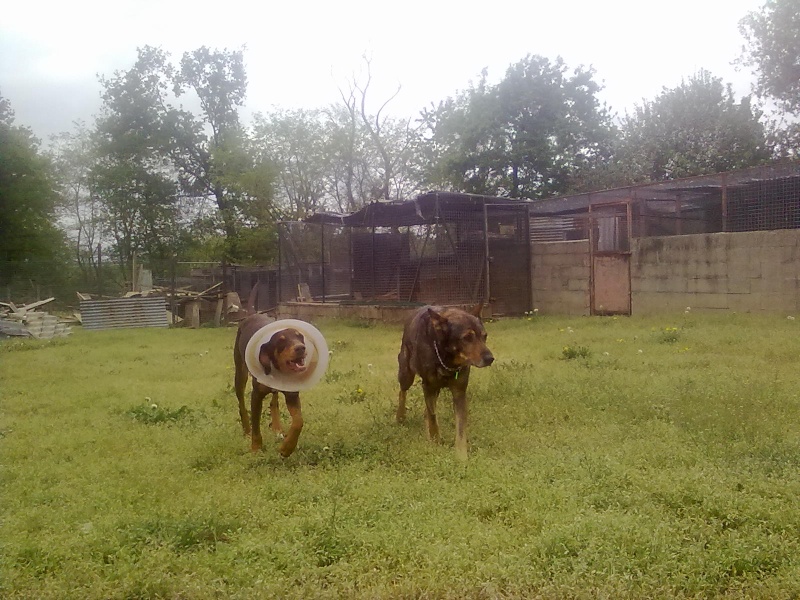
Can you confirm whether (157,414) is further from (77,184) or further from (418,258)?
(418,258)

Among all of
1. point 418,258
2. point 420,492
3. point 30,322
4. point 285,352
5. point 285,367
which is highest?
point 418,258

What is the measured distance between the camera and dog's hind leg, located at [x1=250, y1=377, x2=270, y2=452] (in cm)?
452

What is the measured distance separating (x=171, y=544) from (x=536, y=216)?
12.7 meters

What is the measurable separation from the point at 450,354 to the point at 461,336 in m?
0.19

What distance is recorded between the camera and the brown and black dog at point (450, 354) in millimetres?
4398

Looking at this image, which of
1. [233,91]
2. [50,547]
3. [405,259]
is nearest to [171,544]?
[50,547]

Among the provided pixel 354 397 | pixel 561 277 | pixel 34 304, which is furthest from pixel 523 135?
pixel 354 397

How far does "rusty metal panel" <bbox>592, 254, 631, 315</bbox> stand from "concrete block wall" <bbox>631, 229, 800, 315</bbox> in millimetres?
177

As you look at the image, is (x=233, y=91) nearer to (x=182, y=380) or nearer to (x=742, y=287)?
(x=182, y=380)

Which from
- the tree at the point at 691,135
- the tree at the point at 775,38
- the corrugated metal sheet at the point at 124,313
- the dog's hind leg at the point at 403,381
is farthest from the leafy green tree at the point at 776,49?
the corrugated metal sheet at the point at 124,313

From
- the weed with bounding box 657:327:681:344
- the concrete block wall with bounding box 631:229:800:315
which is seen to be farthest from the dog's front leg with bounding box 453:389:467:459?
the concrete block wall with bounding box 631:229:800:315

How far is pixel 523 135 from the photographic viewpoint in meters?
21.3

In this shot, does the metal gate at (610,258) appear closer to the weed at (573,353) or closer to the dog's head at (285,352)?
the weed at (573,353)

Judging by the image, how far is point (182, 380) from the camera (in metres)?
7.55
